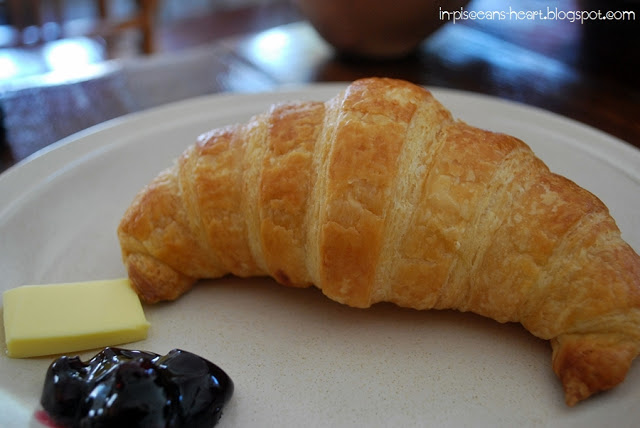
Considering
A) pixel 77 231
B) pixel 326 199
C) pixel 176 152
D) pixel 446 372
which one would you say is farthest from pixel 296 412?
pixel 176 152

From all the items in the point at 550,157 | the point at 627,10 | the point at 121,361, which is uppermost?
the point at 627,10

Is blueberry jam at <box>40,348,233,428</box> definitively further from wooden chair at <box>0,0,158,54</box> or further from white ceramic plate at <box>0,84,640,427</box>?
wooden chair at <box>0,0,158,54</box>

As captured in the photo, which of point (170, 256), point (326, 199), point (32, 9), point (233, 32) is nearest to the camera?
point (326, 199)

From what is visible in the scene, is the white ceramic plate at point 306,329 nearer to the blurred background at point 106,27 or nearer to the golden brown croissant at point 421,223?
the golden brown croissant at point 421,223

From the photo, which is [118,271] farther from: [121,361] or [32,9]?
[32,9]

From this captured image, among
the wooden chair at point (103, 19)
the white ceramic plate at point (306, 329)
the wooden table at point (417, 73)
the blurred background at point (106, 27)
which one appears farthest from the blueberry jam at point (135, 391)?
the wooden chair at point (103, 19)

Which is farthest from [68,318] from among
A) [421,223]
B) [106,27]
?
[106,27]
